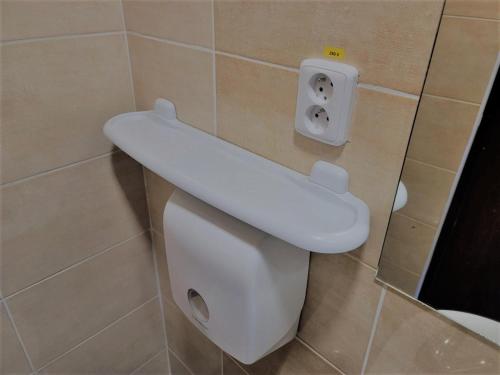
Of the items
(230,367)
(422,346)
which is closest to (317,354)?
(422,346)

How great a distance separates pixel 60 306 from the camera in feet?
2.67

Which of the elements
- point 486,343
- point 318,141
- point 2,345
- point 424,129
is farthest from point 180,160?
point 2,345

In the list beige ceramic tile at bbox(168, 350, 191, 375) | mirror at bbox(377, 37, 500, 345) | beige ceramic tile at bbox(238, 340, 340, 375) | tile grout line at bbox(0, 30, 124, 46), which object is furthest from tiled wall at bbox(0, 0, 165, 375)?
mirror at bbox(377, 37, 500, 345)

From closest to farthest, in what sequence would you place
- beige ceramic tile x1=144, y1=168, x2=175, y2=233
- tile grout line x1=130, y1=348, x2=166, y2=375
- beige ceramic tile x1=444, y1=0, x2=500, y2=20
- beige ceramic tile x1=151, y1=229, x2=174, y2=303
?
1. beige ceramic tile x1=444, y1=0, x2=500, y2=20
2. beige ceramic tile x1=144, y1=168, x2=175, y2=233
3. beige ceramic tile x1=151, y1=229, x2=174, y2=303
4. tile grout line x1=130, y1=348, x2=166, y2=375

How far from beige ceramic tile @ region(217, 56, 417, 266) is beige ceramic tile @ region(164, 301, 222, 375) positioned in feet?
1.85

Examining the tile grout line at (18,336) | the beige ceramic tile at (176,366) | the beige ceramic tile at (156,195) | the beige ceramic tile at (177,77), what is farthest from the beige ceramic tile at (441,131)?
the beige ceramic tile at (176,366)

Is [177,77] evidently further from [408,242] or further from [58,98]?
[408,242]

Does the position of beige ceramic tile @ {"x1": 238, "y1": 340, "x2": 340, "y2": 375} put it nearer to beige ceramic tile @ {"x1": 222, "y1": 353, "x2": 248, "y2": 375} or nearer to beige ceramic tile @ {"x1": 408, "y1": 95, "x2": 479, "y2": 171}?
beige ceramic tile @ {"x1": 222, "y1": 353, "x2": 248, "y2": 375}

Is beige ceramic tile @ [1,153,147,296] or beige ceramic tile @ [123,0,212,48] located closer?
beige ceramic tile @ [123,0,212,48]

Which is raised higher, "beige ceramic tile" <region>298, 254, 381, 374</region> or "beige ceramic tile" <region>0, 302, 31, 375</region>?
"beige ceramic tile" <region>298, 254, 381, 374</region>

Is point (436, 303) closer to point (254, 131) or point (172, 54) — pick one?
point (254, 131)

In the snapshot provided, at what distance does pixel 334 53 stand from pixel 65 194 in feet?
1.88

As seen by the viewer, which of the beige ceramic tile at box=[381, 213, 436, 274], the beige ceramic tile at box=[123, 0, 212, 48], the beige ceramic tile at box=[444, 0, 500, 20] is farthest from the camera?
the beige ceramic tile at box=[123, 0, 212, 48]

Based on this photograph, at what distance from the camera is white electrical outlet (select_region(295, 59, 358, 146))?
43cm
